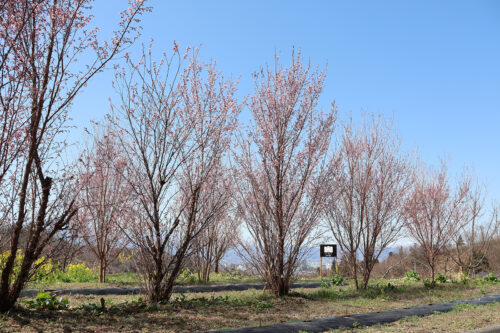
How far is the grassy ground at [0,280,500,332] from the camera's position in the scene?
562 centimetres

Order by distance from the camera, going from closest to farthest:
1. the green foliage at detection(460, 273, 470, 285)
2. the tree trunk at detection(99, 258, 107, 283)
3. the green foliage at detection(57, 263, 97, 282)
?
the tree trunk at detection(99, 258, 107, 283) → the green foliage at detection(57, 263, 97, 282) → the green foliage at detection(460, 273, 470, 285)

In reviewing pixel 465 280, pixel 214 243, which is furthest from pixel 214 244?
pixel 465 280

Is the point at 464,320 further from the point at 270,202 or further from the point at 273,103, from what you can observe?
the point at 273,103

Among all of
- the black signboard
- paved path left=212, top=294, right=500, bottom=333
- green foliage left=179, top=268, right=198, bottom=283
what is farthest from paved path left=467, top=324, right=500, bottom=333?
the black signboard

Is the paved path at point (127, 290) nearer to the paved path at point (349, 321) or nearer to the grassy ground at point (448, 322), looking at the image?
the paved path at point (349, 321)

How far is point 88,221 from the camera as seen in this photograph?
13.3 metres

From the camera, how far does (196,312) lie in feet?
22.7

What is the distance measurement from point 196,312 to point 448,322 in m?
4.26

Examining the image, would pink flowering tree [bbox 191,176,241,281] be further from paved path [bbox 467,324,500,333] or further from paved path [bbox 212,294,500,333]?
paved path [bbox 467,324,500,333]

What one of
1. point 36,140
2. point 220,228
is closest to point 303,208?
point 36,140

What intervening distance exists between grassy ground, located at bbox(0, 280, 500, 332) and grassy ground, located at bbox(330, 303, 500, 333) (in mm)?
324

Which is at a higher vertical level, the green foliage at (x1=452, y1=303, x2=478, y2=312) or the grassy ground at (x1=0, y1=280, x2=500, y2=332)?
the grassy ground at (x1=0, y1=280, x2=500, y2=332)

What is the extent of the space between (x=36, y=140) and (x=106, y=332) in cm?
304

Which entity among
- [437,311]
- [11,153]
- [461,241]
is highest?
[11,153]
